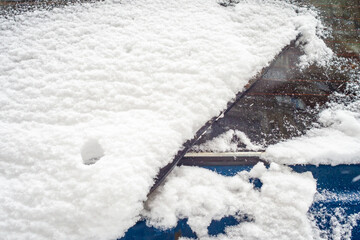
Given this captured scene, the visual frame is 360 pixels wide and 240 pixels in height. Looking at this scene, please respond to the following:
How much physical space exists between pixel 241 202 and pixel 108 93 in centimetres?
93

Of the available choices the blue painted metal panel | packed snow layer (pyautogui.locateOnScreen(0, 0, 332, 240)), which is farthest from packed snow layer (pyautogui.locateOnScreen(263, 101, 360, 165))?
packed snow layer (pyautogui.locateOnScreen(0, 0, 332, 240))

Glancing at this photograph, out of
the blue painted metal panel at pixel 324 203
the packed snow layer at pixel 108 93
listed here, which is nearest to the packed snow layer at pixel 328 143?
the blue painted metal panel at pixel 324 203

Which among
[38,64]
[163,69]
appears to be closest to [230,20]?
[163,69]

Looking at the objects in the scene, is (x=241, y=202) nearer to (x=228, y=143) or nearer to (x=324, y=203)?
(x=228, y=143)

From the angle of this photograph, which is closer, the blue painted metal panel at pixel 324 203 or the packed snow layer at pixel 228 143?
the blue painted metal panel at pixel 324 203

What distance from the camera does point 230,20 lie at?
1.51 metres

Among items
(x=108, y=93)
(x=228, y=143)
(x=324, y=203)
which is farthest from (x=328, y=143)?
(x=108, y=93)

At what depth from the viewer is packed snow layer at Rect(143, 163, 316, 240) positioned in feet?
3.27

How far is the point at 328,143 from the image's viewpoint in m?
1.22

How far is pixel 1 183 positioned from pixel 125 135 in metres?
0.60

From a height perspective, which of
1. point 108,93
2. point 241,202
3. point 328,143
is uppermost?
point 108,93

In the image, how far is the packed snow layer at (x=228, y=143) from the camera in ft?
3.74

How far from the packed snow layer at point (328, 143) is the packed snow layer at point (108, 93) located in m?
0.28

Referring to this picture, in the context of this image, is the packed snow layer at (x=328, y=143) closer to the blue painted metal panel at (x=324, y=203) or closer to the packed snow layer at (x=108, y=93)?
the blue painted metal panel at (x=324, y=203)
